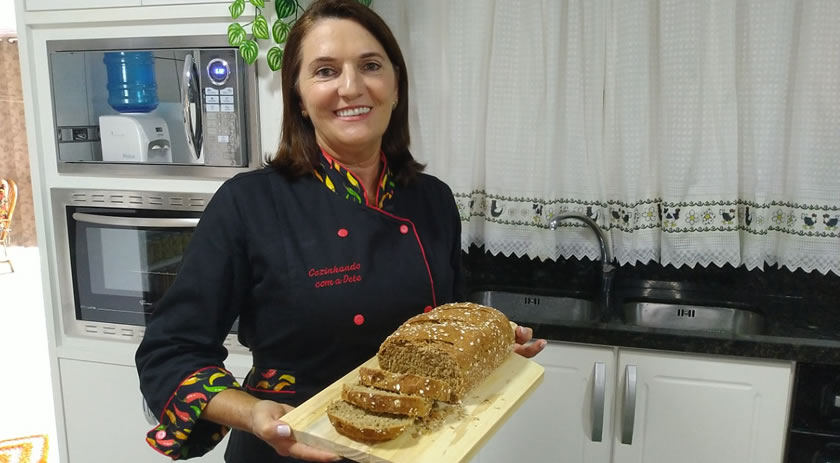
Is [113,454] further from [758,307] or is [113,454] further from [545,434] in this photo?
[758,307]

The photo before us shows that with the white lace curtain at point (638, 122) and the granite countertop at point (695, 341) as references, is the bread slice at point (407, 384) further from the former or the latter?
the white lace curtain at point (638, 122)

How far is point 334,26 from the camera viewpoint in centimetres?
113

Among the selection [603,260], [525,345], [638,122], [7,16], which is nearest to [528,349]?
[525,345]

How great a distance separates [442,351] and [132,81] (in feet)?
4.60

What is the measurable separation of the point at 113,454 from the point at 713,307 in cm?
197

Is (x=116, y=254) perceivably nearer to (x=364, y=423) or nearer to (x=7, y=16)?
(x=364, y=423)

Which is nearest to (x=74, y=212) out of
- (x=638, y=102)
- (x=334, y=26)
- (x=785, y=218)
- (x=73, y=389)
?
(x=73, y=389)

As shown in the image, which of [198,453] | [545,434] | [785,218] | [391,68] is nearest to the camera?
[198,453]

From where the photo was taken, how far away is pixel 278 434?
2.95 ft

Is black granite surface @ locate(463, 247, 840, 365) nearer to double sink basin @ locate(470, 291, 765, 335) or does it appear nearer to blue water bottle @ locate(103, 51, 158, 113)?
double sink basin @ locate(470, 291, 765, 335)

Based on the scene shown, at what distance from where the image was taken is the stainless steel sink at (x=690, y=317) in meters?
2.00

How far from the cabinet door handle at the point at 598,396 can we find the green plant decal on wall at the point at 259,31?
3.76 ft

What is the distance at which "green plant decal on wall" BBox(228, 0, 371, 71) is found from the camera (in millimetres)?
1684

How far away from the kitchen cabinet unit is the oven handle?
3.57ft
